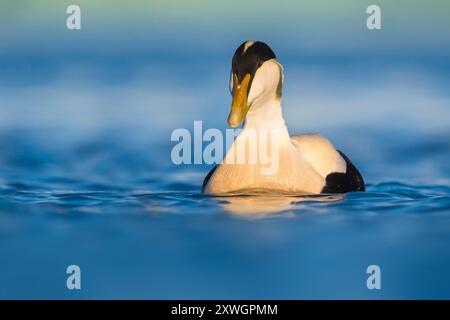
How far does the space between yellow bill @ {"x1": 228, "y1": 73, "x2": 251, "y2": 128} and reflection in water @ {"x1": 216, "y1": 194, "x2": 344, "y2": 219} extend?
66 cm

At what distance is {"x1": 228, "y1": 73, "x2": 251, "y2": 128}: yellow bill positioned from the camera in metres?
13.6

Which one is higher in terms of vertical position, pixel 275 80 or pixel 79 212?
pixel 275 80

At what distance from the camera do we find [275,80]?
14.0m

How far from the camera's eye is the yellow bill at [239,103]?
1361 cm

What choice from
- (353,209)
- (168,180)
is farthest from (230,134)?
(353,209)

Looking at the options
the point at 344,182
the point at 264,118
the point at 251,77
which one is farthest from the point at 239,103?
the point at 344,182

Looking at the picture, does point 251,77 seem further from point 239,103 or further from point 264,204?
point 264,204

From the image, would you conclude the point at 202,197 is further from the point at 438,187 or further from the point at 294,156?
the point at 438,187

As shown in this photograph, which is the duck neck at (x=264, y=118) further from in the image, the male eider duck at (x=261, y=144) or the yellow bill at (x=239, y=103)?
the yellow bill at (x=239, y=103)

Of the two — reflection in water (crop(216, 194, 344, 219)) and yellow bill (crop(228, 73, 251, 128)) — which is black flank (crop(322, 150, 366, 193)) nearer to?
reflection in water (crop(216, 194, 344, 219))

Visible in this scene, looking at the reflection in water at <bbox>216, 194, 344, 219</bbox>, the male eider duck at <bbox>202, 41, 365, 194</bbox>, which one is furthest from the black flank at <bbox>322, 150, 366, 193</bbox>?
the reflection in water at <bbox>216, 194, 344, 219</bbox>

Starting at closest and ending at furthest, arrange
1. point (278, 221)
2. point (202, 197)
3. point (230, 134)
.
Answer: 1. point (278, 221)
2. point (202, 197)
3. point (230, 134)

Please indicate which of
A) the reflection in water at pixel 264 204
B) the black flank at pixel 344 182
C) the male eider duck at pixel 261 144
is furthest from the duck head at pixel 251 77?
the black flank at pixel 344 182

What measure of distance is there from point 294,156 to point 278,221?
0.84 metres
